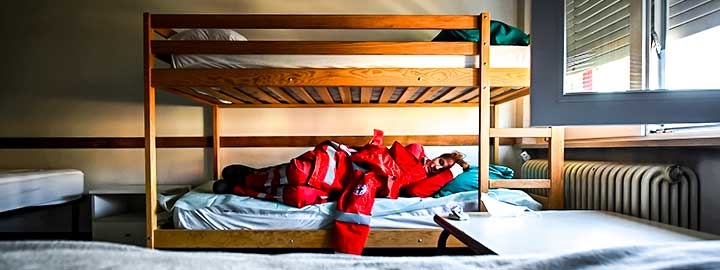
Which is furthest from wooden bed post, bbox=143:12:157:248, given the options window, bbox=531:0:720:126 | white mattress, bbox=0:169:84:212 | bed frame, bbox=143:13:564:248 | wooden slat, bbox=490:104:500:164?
wooden slat, bbox=490:104:500:164

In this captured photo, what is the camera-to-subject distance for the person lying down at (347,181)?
6.21ft

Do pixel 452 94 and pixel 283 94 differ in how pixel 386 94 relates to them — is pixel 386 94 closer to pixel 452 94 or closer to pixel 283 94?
pixel 452 94

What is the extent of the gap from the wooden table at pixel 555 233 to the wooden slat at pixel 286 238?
44 cm

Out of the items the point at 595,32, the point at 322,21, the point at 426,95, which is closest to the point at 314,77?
the point at 322,21

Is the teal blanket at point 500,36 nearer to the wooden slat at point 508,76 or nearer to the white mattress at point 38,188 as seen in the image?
the wooden slat at point 508,76

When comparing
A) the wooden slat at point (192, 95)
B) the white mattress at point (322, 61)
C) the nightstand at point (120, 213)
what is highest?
the white mattress at point (322, 61)

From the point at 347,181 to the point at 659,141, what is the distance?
124cm

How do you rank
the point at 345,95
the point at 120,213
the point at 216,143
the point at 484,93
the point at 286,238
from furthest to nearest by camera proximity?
the point at 216,143, the point at 120,213, the point at 345,95, the point at 286,238, the point at 484,93

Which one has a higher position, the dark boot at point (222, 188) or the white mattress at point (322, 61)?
the white mattress at point (322, 61)

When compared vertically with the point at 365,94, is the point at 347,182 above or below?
below


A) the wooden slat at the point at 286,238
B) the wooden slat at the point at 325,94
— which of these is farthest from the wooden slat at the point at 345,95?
the wooden slat at the point at 286,238

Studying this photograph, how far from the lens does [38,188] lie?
2459mm

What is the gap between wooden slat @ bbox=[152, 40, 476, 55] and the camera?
1803 mm

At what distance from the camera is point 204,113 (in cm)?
293
